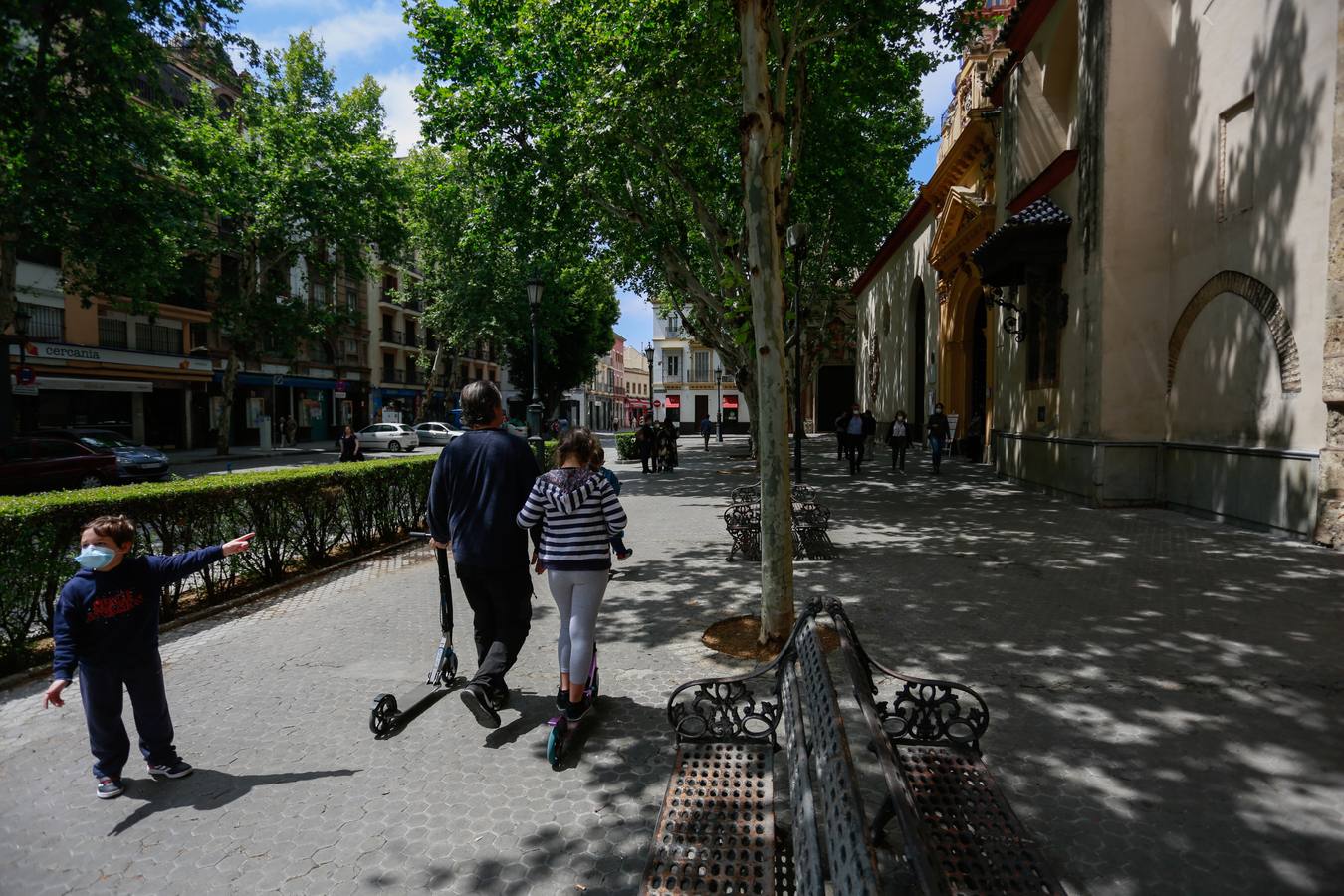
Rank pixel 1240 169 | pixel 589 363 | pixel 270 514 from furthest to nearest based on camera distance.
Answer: pixel 589 363 → pixel 1240 169 → pixel 270 514

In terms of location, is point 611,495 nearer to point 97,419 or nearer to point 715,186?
Result: point 715,186

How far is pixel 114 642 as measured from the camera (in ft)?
10.7

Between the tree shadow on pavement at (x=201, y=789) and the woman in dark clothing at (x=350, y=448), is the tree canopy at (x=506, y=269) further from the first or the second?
the tree shadow on pavement at (x=201, y=789)

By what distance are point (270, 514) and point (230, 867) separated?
522 centimetres

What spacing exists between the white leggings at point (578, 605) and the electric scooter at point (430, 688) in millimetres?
858

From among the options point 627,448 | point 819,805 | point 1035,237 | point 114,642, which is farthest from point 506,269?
point 819,805

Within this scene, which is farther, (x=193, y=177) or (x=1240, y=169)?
(x=193, y=177)

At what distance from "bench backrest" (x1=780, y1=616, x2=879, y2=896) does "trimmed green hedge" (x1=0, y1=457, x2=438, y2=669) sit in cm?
533

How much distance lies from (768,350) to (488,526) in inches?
92.1

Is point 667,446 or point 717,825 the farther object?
point 667,446

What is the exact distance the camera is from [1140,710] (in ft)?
13.1

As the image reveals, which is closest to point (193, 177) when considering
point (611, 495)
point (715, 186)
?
point (715, 186)

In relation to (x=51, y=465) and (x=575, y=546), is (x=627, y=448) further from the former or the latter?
(x=575, y=546)

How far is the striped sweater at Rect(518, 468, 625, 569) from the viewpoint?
3.67 m
